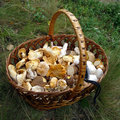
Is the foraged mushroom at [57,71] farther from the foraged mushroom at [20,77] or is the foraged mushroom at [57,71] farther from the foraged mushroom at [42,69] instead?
the foraged mushroom at [20,77]

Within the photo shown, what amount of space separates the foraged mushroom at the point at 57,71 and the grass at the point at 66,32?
351 millimetres

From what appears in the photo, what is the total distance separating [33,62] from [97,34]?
53.3 inches

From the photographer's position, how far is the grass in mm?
1264

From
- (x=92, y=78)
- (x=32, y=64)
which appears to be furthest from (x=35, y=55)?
(x=92, y=78)

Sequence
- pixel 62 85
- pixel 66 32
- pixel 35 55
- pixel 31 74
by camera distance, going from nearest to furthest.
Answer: pixel 62 85
pixel 31 74
pixel 35 55
pixel 66 32

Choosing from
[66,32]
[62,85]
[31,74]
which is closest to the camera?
[62,85]

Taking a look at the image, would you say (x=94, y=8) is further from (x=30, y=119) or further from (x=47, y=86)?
(x=30, y=119)

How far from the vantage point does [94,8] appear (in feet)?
9.04

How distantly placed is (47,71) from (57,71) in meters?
0.10

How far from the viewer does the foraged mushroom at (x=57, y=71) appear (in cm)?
112

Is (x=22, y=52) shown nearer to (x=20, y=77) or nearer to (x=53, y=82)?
(x=20, y=77)

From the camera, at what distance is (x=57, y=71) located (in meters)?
1.14

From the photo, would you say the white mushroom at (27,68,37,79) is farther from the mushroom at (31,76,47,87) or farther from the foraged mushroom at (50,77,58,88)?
the foraged mushroom at (50,77,58,88)

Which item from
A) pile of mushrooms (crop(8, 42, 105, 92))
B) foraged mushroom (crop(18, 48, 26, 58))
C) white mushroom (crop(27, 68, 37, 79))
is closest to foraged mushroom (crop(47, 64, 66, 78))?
pile of mushrooms (crop(8, 42, 105, 92))
